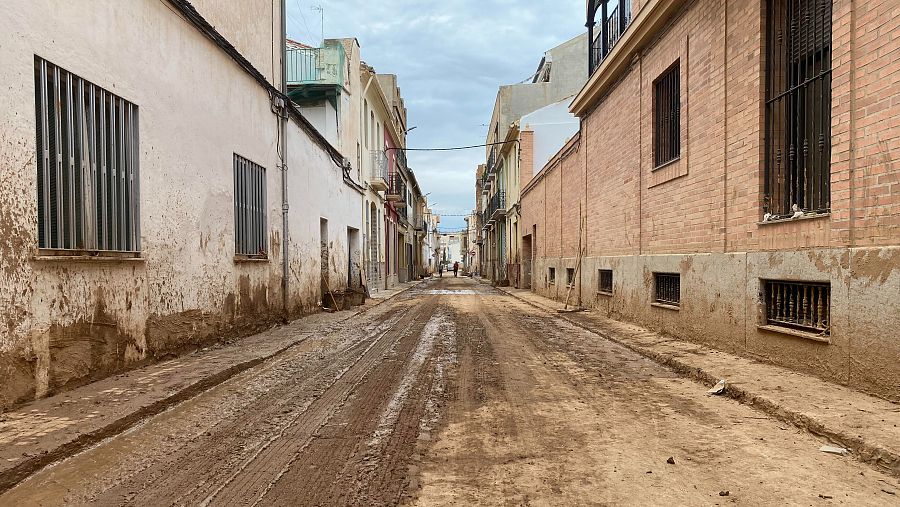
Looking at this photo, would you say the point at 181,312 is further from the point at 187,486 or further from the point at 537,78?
the point at 537,78

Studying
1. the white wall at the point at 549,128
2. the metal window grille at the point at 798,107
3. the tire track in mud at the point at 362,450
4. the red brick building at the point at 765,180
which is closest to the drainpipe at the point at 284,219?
the tire track in mud at the point at 362,450

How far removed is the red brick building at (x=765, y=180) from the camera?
4.22 metres

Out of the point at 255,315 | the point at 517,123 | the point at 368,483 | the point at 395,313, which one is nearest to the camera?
the point at 368,483

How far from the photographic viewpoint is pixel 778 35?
228 inches

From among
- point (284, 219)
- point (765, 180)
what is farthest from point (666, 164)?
point (284, 219)

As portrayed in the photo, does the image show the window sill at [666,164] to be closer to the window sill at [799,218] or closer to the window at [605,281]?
the window sill at [799,218]

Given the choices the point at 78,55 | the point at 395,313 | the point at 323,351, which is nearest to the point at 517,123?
A: the point at 395,313

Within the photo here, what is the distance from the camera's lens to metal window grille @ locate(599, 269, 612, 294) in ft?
37.4

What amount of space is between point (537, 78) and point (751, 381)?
115 ft

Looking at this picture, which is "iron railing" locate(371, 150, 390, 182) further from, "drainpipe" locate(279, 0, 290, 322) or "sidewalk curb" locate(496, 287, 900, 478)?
"sidewalk curb" locate(496, 287, 900, 478)

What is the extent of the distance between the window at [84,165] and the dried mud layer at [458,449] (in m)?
1.89

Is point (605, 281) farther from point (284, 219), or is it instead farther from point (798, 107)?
point (284, 219)

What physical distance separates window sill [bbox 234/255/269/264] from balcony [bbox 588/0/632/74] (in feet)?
25.5

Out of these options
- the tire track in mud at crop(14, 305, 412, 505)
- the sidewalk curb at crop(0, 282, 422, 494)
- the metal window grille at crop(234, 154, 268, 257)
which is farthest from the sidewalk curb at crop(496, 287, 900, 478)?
the metal window grille at crop(234, 154, 268, 257)
